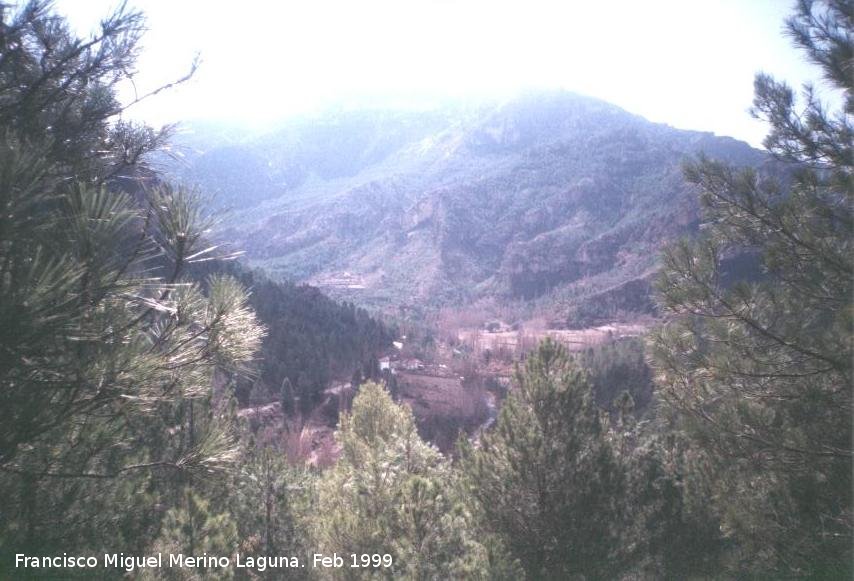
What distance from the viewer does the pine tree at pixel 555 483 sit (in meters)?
9.41

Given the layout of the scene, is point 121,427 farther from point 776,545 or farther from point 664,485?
point 664,485

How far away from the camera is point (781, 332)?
19.9 ft

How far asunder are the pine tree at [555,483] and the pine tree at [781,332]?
9.47 feet

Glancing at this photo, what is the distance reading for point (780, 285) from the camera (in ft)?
20.4

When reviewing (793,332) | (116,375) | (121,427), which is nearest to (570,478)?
(793,332)

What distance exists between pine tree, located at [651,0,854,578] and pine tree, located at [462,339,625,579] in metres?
2.89

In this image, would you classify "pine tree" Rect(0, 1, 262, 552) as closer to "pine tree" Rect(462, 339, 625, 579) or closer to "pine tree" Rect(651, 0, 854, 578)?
"pine tree" Rect(651, 0, 854, 578)

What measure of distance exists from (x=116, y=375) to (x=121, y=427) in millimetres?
1268

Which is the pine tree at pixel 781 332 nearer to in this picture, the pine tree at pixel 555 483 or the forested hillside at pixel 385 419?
the forested hillside at pixel 385 419

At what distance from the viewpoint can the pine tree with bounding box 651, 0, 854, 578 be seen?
5586 mm

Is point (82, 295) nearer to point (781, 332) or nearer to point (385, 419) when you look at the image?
point (781, 332)

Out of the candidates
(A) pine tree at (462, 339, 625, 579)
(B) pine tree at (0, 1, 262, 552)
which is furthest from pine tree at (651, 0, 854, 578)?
(B) pine tree at (0, 1, 262, 552)

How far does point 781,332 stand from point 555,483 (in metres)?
5.02

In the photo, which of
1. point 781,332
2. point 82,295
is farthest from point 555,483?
point 82,295
